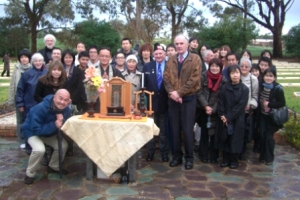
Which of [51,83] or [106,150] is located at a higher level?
[51,83]

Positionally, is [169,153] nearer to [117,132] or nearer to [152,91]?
[152,91]

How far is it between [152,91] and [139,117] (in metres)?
0.92

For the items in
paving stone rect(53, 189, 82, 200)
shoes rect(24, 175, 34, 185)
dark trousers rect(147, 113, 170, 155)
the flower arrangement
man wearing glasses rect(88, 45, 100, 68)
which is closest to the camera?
paving stone rect(53, 189, 82, 200)

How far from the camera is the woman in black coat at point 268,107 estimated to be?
5.37 m

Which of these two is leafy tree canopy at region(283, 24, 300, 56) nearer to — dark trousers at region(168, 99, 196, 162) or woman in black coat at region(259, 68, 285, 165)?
woman in black coat at region(259, 68, 285, 165)

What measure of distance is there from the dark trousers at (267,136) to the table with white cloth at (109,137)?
2.09m

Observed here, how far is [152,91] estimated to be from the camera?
5.49 meters

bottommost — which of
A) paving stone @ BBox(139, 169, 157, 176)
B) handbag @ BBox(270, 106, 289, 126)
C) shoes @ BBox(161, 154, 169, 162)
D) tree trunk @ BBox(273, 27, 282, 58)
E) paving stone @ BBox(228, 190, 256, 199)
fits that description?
paving stone @ BBox(228, 190, 256, 199)

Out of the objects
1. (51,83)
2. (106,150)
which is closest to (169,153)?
(106,150)

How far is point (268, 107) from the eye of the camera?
5449 mm

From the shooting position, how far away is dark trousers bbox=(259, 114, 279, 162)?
5.55m

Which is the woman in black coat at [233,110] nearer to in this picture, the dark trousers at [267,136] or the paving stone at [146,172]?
the dark trousers at [267,136]

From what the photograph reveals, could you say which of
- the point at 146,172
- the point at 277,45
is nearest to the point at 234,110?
the point at 146,172

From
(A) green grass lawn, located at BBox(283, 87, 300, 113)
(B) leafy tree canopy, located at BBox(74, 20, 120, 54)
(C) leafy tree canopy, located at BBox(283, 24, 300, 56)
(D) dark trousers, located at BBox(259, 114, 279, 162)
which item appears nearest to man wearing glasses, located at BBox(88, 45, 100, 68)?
(D) dark trousers, located at BBox(259, 114, 279, 162)
